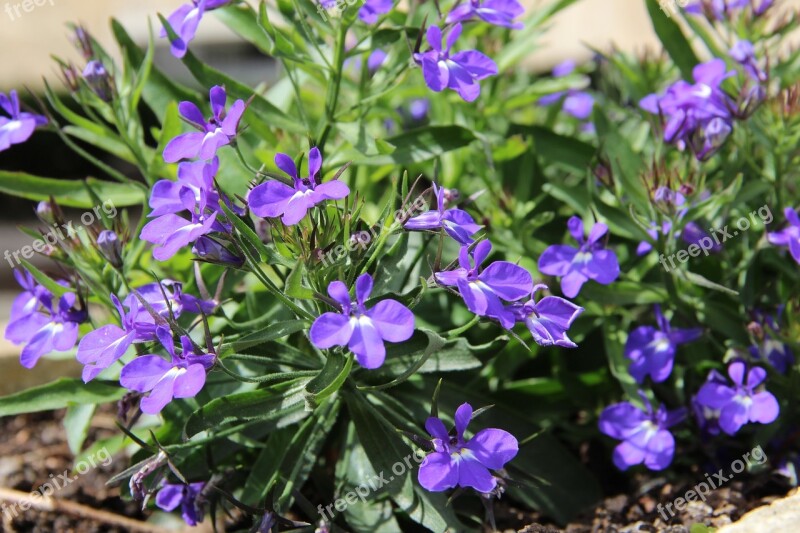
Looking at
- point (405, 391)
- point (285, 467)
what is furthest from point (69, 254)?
point (405, 391)

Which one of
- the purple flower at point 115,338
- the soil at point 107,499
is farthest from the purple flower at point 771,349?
the purple flower at point 115,338

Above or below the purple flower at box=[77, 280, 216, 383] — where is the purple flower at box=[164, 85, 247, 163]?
above

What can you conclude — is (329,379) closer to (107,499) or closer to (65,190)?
(65,190)

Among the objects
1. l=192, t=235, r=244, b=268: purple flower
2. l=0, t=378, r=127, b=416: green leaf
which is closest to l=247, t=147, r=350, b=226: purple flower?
l=192, t=235, r=244, b=268: purple flower

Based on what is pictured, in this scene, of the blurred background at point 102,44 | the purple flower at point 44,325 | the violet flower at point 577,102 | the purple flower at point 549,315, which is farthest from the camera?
the blurred background at point 102,44

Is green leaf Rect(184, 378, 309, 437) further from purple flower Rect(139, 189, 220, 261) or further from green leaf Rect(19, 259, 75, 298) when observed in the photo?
green leaf Rect(19, 259, 75, 298)

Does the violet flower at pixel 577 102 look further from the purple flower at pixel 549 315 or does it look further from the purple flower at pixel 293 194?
the purple flower at pixel 293 194

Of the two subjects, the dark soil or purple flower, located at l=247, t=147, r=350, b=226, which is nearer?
purple flower, located at l=247, t=147, r=350, b=226
